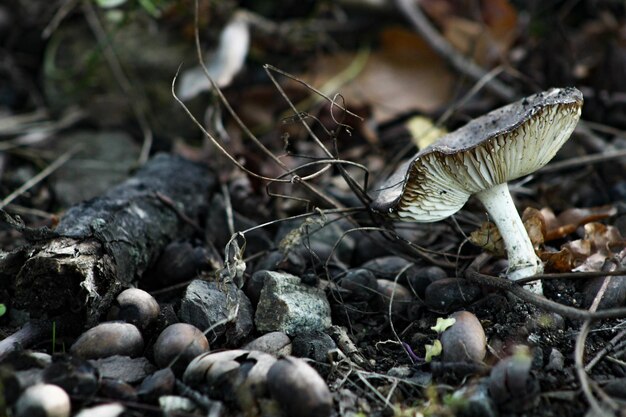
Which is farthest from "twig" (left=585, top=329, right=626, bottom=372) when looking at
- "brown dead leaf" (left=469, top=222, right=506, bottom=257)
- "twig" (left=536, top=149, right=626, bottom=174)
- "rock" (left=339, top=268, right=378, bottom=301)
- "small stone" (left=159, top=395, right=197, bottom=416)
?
"small stone" (left=159, top=395, right=197, bottom=416)

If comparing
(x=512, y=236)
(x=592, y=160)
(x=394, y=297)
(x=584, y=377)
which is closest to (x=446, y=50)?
(x=592, y=160)

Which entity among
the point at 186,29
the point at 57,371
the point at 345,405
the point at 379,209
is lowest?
the point at 345,405

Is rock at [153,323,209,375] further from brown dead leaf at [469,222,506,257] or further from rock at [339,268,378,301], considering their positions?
brown dead leaf at [469,222,506,257]

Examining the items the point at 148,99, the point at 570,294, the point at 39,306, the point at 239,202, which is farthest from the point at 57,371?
the point at 148,99

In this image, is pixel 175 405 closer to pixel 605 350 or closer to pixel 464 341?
pixel 464 341

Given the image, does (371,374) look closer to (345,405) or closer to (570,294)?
(345,405)

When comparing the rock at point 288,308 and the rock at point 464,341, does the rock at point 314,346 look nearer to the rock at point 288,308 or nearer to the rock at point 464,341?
the rock at point 288,308
